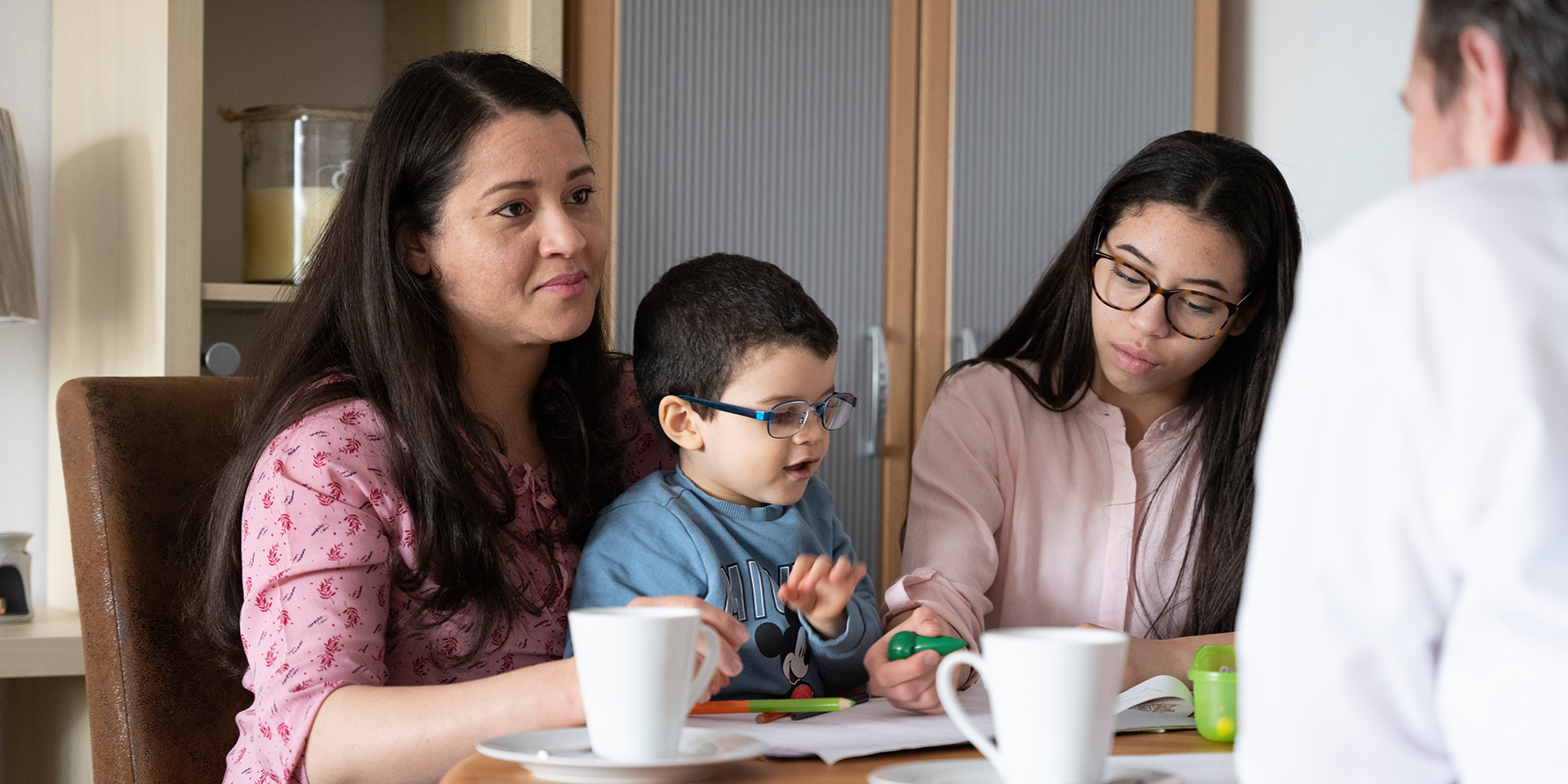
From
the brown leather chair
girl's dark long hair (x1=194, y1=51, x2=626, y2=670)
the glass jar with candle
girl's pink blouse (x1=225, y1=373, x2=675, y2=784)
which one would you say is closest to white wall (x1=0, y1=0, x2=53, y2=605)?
the glass jar with candle

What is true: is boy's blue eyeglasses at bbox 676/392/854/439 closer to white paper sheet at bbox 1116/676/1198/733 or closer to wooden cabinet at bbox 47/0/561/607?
white paper sheet at bbox 1116/676/1198/733

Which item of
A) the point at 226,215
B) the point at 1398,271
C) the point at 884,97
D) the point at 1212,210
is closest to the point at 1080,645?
the point at 1398,271

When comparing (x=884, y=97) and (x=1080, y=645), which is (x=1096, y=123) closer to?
(x=884, y=97)

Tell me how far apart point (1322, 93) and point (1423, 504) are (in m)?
2.19

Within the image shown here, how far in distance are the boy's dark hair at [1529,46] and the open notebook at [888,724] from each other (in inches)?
20.6

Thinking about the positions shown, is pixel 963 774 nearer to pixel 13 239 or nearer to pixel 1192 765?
pixel 1192 765

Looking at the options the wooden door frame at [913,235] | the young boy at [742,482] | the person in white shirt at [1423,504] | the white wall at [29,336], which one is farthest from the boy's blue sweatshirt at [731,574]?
the white wall at [29,336]

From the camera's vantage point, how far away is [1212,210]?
55.3 inches

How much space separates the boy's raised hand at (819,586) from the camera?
3.30ft

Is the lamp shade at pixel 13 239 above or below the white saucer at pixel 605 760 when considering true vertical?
above

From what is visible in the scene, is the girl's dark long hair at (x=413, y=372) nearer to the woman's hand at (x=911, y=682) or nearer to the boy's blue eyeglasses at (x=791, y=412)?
the boy's blue eyeglasses at (x=791, y=412)

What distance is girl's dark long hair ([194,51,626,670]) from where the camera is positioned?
44.6 inches

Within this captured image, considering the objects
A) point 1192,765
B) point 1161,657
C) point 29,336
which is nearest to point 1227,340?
point 1161,657

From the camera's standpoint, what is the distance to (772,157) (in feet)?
6.97
